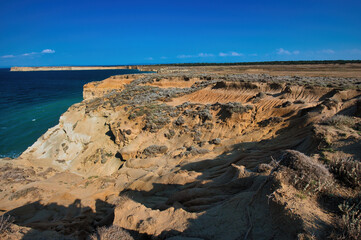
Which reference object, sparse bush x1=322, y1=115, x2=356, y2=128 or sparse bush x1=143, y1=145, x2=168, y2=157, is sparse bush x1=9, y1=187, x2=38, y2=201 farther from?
sparse bush x1=322, y1=115, x2=356, y2=128

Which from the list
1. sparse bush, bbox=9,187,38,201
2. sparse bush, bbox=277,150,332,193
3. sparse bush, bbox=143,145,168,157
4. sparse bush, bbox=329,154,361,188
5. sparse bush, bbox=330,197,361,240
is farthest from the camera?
sparse bush, bbox=143,145,168,157

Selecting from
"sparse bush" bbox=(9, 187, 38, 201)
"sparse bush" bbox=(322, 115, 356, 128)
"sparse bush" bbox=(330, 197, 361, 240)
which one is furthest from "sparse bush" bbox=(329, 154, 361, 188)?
"sparse bush" bbox=(9, 187, 38, 201)

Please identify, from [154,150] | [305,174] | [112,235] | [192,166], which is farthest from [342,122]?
[154,150]

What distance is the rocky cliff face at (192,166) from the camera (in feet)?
13.1

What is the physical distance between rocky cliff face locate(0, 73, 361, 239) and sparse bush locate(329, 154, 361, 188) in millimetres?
357

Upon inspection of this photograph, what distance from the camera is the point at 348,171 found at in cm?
400

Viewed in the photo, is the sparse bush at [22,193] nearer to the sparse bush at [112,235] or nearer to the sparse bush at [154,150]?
the sparse bush at [154,150]

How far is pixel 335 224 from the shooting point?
3117 millimetres

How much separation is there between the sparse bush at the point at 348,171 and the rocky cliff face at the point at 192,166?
357mm

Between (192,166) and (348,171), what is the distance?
625cm

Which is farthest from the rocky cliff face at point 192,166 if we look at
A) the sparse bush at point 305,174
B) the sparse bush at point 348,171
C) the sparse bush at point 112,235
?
the sparse bush at point 112,235

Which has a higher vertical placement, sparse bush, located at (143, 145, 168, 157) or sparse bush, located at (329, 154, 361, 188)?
sparse bush, located at (329, 154, 361, 188)

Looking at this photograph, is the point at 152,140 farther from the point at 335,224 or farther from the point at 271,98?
the point at 335,224

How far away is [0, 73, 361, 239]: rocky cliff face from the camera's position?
4004mm
